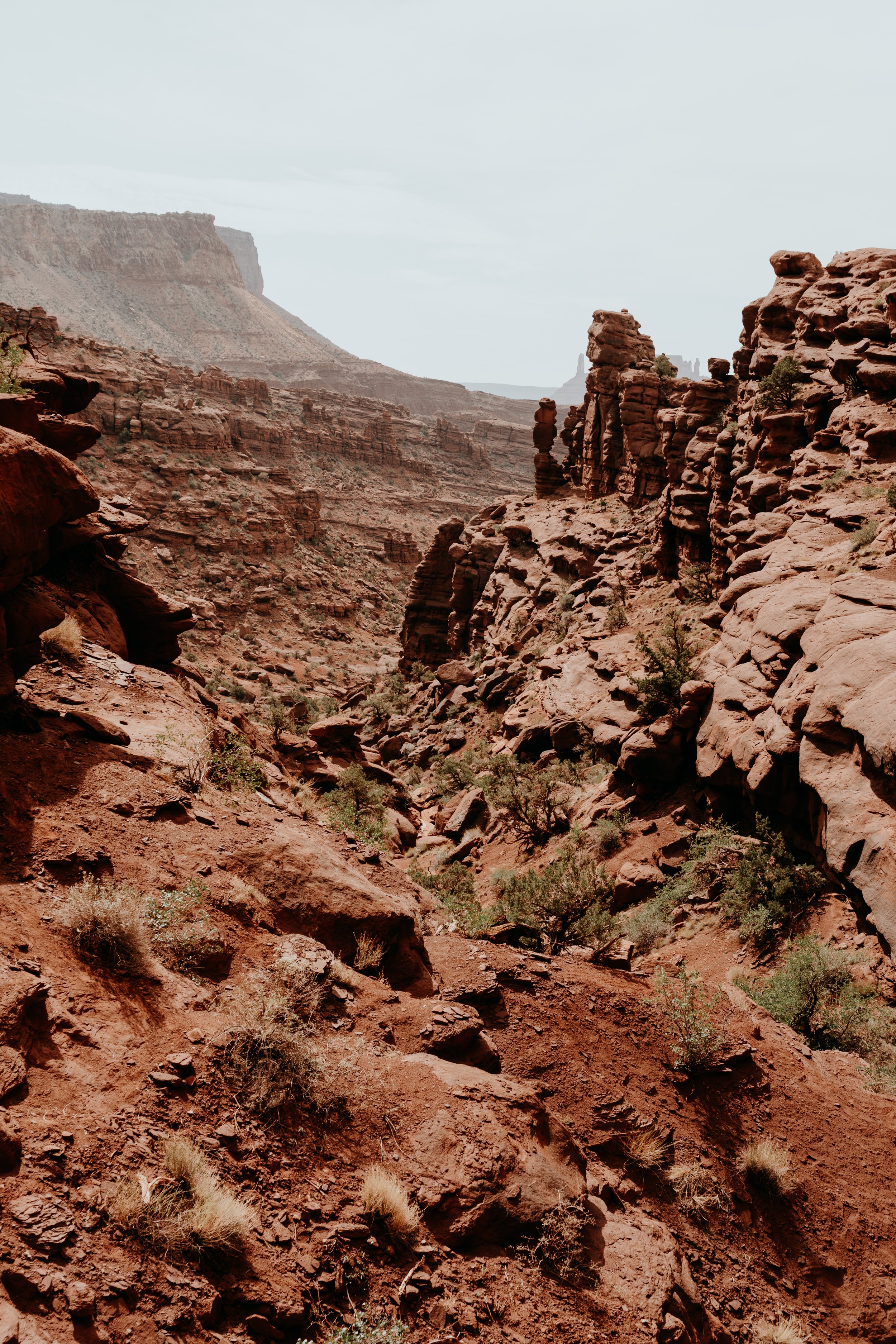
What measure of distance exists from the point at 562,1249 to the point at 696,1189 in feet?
5.73

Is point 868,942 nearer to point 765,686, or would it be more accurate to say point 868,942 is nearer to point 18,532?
point 765,686

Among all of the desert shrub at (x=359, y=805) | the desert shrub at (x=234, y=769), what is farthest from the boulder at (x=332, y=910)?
the desert shrub at (x=359, y=805)

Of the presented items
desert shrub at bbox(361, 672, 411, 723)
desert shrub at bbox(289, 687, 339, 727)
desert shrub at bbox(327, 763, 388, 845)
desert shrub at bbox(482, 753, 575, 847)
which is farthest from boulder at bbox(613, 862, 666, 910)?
desert shrub at bbox(361, 672, 411, 723)

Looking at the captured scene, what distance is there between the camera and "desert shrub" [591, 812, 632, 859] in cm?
1395

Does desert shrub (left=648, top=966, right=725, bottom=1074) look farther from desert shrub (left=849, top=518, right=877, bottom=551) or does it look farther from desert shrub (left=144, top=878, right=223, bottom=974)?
desert shrub (left=849, top=518, right=877, bottom=551)

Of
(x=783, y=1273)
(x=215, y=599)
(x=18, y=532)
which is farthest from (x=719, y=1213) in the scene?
(x=215, y=599)

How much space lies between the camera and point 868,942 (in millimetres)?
9000

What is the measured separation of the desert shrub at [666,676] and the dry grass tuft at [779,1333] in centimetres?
1029

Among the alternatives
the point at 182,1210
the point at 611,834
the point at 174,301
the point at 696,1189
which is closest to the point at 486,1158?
the point at 182,1210

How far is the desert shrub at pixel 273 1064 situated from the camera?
4340 millimetres

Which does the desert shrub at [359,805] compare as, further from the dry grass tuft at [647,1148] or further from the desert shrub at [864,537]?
the desert shrub at [864,537]

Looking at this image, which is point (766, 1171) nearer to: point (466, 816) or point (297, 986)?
point (297, 986)

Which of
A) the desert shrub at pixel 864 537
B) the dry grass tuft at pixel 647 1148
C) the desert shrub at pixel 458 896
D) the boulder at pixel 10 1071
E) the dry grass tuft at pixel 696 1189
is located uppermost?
the desert shrub at pixel 864 537

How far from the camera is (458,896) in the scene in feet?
42.7
